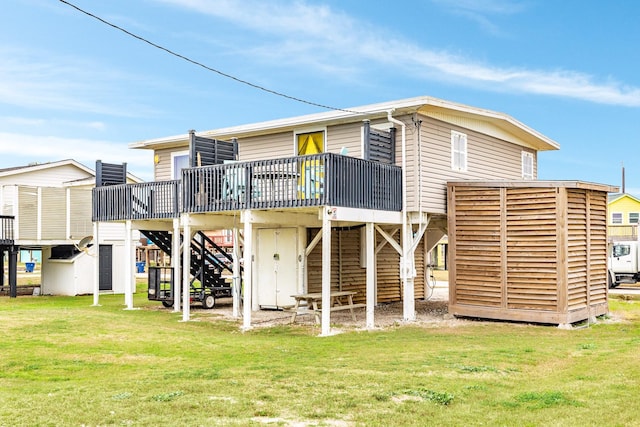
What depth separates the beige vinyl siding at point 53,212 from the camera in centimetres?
2800

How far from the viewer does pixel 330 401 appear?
8000 millimetres

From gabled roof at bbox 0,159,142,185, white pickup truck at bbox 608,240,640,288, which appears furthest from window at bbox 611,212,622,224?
gabled roof at bbox 0,159,142,185

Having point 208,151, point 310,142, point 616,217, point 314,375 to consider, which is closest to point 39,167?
point 208,151

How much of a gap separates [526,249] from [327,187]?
17.7 feet

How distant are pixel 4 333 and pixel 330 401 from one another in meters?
9.82

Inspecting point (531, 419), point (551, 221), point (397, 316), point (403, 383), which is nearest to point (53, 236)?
point (397, 316)

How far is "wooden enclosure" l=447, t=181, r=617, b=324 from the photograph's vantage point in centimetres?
1652

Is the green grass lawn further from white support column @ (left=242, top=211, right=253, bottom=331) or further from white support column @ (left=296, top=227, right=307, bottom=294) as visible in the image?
white support column @ (left=296, top=227, right=307, bottom=294)

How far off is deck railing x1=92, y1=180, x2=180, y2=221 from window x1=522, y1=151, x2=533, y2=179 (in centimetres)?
1155

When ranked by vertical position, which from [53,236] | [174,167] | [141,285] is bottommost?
[141,285]

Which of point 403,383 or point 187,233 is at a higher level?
point 187,233

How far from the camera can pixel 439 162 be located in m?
18.6

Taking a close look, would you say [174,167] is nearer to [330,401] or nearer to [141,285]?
[141,285]

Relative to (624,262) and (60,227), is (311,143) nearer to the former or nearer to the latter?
(60,227)
